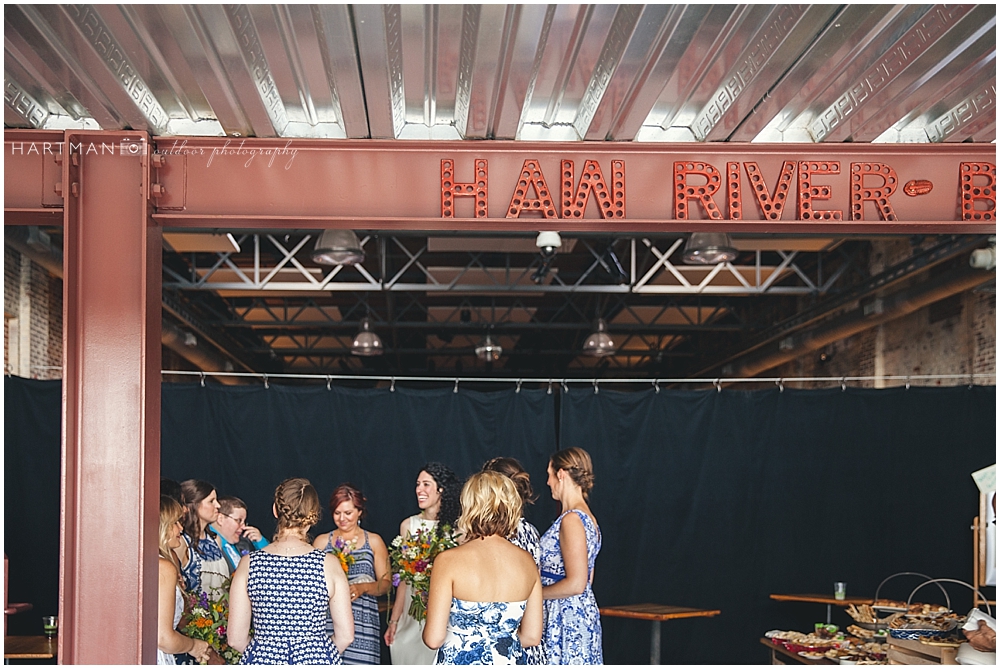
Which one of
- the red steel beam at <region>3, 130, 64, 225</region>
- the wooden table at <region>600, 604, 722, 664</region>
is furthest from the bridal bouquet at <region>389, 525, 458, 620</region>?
the red steel beam at <region>3, 130, 64, 225</region>

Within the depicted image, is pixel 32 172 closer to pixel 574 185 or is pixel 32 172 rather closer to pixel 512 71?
pixel 512 71

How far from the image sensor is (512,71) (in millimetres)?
3824

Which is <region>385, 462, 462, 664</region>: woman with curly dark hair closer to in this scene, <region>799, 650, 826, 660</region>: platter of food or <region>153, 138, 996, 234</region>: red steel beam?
<region>153, 138, 996, 234</region>: red steel beam

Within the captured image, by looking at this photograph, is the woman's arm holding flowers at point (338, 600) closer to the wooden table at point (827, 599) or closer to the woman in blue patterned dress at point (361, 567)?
the woman in blue patterned dress at point (361, 567)

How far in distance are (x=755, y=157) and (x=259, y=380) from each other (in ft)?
45.9

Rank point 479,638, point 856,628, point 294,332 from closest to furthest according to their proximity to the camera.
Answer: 1. point 479,638
2. point 856,628
3. point 294,332

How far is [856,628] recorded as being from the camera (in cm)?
640

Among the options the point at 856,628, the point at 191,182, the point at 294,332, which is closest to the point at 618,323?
the point at 294,332

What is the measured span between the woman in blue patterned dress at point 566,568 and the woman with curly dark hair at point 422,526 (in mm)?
704

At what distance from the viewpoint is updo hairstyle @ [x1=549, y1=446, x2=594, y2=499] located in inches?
199

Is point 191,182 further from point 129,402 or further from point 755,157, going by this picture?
point 755,157

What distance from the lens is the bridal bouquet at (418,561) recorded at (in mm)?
5164

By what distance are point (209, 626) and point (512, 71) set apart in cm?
264

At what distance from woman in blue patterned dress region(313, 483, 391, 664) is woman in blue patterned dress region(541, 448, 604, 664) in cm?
100
